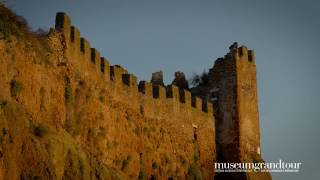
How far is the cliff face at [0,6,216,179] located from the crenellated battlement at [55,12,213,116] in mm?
34

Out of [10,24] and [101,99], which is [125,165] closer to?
[101,99]

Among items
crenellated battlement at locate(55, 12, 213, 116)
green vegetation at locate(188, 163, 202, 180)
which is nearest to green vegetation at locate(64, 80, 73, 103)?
crenellated battlement at locate(55, 12, 213, 116)

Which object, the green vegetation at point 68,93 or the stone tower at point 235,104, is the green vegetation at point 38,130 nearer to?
the green vegetation at point 68,93

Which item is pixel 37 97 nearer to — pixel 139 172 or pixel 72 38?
pixel 72 38

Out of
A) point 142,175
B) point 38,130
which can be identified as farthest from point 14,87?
point 142,175

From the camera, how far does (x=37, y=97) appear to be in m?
19.5

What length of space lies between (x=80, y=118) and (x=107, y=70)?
333 cm

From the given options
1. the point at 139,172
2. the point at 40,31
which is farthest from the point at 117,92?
the point at 40,31

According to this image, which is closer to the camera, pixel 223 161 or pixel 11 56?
pixel 11 56

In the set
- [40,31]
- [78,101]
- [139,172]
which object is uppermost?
[40,31]

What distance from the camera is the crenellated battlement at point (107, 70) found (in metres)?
22.1

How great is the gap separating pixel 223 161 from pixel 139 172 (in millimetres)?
10119

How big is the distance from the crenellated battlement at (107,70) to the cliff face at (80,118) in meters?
0.03

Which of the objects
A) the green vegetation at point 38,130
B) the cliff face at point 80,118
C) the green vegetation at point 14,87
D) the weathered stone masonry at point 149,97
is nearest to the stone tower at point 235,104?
the weathered stone masonry at point 149,97
